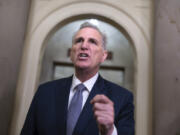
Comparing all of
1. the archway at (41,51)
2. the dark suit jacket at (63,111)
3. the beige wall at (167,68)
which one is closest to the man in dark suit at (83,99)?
the dark suit jacket at (63,111)

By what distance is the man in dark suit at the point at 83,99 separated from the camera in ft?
2.92

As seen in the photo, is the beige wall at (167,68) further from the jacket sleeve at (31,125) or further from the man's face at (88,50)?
the jacket sleeve at (31,125)

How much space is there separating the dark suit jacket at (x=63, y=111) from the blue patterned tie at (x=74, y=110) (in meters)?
0.02

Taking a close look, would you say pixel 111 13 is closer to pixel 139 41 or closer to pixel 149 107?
pixel 139 41

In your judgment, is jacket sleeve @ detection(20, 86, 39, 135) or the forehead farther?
the forehead

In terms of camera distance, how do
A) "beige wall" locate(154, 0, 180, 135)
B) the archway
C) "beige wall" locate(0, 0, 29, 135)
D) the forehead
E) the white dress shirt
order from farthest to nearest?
the archway
"beige wall" locate(0, 0, 29, 135)
"beige wall" locate(154, 0, 180, 135)
the forehead
the white dress shirt

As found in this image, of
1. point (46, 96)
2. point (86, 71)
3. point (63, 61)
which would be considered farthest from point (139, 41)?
point (63, 61)

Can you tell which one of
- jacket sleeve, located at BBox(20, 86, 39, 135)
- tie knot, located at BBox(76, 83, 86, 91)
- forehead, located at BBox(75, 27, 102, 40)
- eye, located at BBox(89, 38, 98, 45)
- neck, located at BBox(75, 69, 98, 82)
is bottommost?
jacket sleeve, located at BBox(20, 86, 39, 135)

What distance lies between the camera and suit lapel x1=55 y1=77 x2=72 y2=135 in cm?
89

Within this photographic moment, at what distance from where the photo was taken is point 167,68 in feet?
4.38

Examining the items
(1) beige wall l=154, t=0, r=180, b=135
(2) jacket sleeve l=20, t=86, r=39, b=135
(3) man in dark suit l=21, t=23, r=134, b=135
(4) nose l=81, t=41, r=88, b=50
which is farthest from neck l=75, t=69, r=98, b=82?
(1) beige wall l=154, t=0, r=180, b=135

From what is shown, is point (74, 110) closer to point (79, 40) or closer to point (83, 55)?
point (83, 55)

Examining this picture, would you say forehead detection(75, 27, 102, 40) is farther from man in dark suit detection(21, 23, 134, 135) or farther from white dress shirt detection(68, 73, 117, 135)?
white dress shirt detection(68, 73, 117, 135)

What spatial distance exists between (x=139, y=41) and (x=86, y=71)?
819 millimetres
